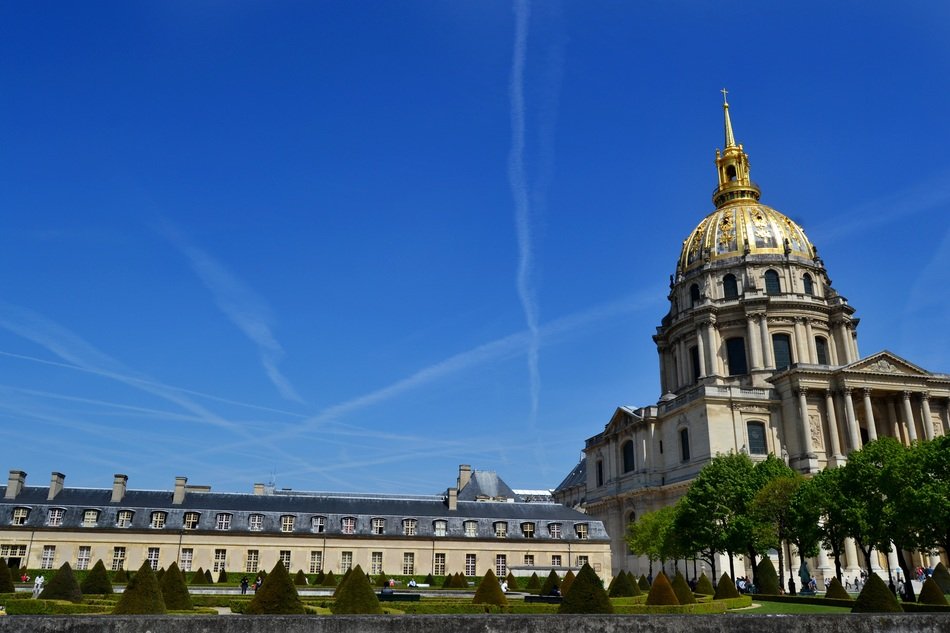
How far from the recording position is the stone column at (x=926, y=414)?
199ft

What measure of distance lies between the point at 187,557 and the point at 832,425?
157 ft

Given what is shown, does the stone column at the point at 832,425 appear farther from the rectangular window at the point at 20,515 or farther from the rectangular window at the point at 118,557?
the rectangular window at the point at 20,515

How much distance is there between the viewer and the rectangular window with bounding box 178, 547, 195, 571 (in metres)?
50.4

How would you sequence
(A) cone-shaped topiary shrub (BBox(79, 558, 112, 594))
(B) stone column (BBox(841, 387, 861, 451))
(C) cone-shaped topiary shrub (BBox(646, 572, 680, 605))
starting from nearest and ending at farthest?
(C) cone-shaped topiary shrub (BBox(646, 572, 680, 605))
(A) cone-shaped topiary shrub (BBox(79, 558, 112, 594))
(B) stone column (BBox(841, 387, 861, 451))

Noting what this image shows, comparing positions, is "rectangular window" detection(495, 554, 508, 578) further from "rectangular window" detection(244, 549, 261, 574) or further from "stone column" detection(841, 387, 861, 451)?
"stone column" detection(841, 387, 861, 451)

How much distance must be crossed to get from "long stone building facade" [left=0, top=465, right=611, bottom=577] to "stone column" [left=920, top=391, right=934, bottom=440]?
90.1 feet

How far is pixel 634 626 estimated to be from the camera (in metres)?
11.0

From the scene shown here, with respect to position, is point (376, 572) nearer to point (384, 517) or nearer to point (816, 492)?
point (384, 517)

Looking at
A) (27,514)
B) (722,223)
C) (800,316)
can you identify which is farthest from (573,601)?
(722,223)

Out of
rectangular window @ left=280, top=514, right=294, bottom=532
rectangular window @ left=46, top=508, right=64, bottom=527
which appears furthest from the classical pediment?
rectangular window @ left=46, top=508, right=64, bottom=527

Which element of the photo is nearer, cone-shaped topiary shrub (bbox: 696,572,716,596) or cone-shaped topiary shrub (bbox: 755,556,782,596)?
cone-shaped topiary shrub (bbox: 696,572,716,596)

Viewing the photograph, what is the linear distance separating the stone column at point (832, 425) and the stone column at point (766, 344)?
773 centimetres

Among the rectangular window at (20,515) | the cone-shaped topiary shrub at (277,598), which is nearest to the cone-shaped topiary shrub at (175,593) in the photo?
the cone-shaped topiary shrub at (277,598)

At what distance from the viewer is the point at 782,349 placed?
231ft
